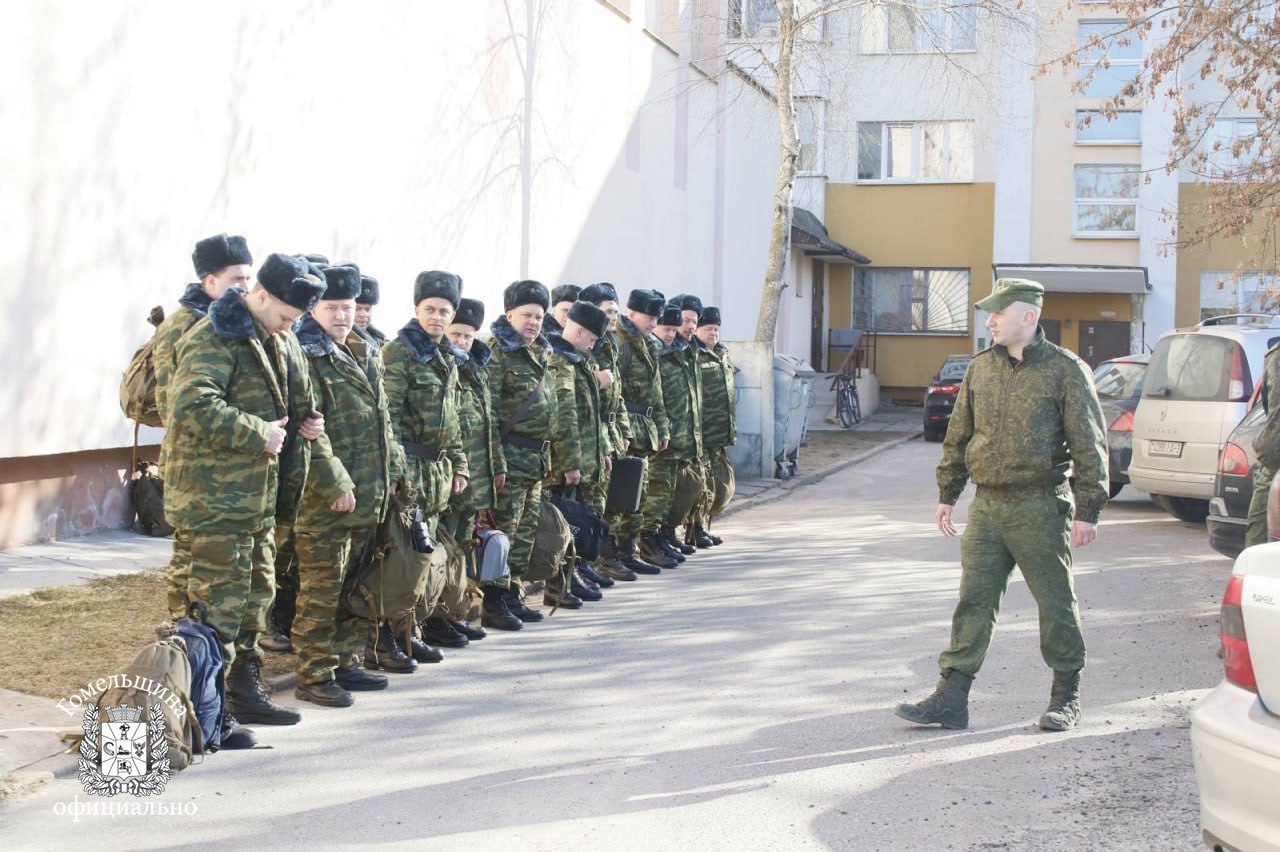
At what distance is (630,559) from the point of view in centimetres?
1095

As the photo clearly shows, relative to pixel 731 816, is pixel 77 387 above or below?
above

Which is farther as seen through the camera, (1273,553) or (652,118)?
(652,118)

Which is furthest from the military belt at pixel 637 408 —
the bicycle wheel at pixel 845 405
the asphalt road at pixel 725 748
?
the bicycle wheel at pixel 845 405

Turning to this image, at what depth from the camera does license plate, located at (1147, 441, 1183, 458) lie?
1319cm

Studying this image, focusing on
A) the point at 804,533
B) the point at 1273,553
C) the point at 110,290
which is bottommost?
the point at 804,533

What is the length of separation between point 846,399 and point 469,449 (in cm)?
2468

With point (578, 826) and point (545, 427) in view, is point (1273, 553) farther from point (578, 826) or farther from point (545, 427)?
point (545, 427)

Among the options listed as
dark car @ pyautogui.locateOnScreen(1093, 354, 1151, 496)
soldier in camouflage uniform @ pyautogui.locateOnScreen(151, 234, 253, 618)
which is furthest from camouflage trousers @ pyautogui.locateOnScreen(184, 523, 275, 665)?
dark car @ pyautogui.locateOnScreen(1093, 354, 1151, 496)

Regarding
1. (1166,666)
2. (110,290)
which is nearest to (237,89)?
(110,290)

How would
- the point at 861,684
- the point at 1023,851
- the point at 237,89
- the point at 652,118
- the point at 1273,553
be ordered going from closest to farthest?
the point at 1273,553, the point at 1023,851, the point at 861,684, the point at 237,89, the point at 652,118

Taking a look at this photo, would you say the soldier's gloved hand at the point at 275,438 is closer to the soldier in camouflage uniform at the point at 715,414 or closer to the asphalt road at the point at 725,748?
the asphalt road at the point at 725,748

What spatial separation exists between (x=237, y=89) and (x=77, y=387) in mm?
2976

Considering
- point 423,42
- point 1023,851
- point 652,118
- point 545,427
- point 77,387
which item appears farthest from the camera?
point 652,118

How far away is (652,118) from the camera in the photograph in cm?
2239
